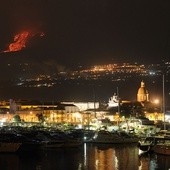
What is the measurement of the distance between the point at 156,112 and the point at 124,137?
42.8m

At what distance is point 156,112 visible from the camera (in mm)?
89812

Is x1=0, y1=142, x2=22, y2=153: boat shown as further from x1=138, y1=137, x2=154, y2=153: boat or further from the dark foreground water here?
x1=138, y1=137, x2=154, y2=153: boat

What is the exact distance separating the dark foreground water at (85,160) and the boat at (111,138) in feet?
14.6

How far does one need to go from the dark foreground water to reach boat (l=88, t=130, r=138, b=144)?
4447 millimetres

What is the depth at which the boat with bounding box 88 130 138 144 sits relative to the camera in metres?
47.2

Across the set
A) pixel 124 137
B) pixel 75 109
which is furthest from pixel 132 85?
pixel 124 137

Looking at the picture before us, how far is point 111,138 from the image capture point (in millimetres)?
47594

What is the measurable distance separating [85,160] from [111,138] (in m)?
11.4

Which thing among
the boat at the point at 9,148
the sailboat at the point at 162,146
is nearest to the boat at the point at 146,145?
the sailboat at the point at 162,146

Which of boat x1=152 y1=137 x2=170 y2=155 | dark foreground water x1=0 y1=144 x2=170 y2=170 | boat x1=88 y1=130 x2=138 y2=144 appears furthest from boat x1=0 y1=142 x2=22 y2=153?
boat x1=88 y1=130 x2=138 y2=144

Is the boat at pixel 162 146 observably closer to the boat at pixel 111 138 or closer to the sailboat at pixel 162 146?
the sailboat at pixel 162 146

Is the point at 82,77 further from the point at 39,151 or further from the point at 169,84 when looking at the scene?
the point at 39,151

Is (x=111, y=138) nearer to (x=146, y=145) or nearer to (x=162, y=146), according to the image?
(x=146, y=145)

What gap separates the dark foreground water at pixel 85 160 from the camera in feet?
109
